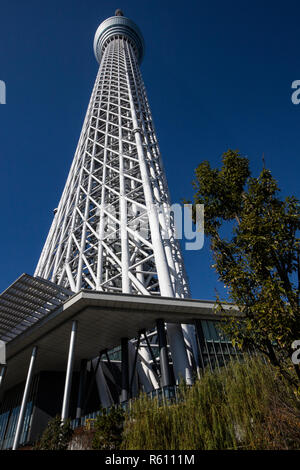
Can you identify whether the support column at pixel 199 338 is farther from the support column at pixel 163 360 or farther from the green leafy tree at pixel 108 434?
the green leafy tree at pixel 108 434

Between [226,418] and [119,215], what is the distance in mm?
29161

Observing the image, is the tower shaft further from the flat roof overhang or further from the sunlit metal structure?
the flat roof overhang

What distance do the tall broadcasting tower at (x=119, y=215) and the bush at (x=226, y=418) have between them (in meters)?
9.78

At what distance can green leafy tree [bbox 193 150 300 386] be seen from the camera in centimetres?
714

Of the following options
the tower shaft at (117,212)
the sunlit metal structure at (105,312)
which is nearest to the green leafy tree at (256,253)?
the sunlit metal structure at (105,312)

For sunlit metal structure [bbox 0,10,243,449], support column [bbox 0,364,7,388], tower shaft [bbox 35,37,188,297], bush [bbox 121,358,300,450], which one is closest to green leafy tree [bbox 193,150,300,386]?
bush [bbox 121,358,300,450]

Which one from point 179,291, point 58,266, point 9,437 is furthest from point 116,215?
point 9,437

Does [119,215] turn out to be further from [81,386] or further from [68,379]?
[68,379]

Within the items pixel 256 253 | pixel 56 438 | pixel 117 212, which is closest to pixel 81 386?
pixel 56 438

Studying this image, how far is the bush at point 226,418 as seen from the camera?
753cm

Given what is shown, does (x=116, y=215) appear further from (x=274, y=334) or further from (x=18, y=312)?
(x=274, y=334)
